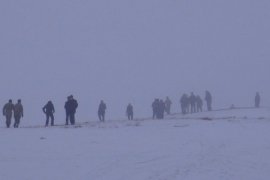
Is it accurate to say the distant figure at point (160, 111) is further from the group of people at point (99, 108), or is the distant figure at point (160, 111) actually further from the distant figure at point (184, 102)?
the distant figure at point (184, 102)

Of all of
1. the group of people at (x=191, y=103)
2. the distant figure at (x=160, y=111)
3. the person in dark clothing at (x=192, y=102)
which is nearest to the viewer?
the distant figure at (x=160, y=111)

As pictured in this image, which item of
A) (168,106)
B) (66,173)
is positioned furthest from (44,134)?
(168,106)

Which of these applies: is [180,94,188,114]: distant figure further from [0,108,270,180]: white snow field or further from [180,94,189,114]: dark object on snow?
[0,108,270,180]: white snow field

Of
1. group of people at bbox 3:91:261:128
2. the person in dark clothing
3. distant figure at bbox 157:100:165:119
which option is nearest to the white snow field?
group of people at bbox 3:91:261:128

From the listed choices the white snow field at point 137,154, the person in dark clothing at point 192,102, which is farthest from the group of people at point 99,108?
the white snow field at point 137,154

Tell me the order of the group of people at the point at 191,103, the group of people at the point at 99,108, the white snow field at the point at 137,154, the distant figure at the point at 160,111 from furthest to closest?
1. the group of people at the point at 191,103
2. the distant figure at the point at 160,111
3. the group of people at the point at 99,108
4. the white snow field at the point at 137,154

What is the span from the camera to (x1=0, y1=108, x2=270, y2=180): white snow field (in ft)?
62.2

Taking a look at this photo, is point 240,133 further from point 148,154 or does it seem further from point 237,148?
point 148,154

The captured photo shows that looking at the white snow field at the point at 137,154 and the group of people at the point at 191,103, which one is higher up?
the group of people at the point at 191,103

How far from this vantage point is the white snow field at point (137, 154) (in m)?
19.0

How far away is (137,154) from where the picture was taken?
21656 mm

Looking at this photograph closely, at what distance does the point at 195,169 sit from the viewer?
19094 millimetres

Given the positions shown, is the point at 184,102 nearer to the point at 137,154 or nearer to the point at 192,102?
the point at 192,102

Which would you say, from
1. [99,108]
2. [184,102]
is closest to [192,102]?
[184,102]
